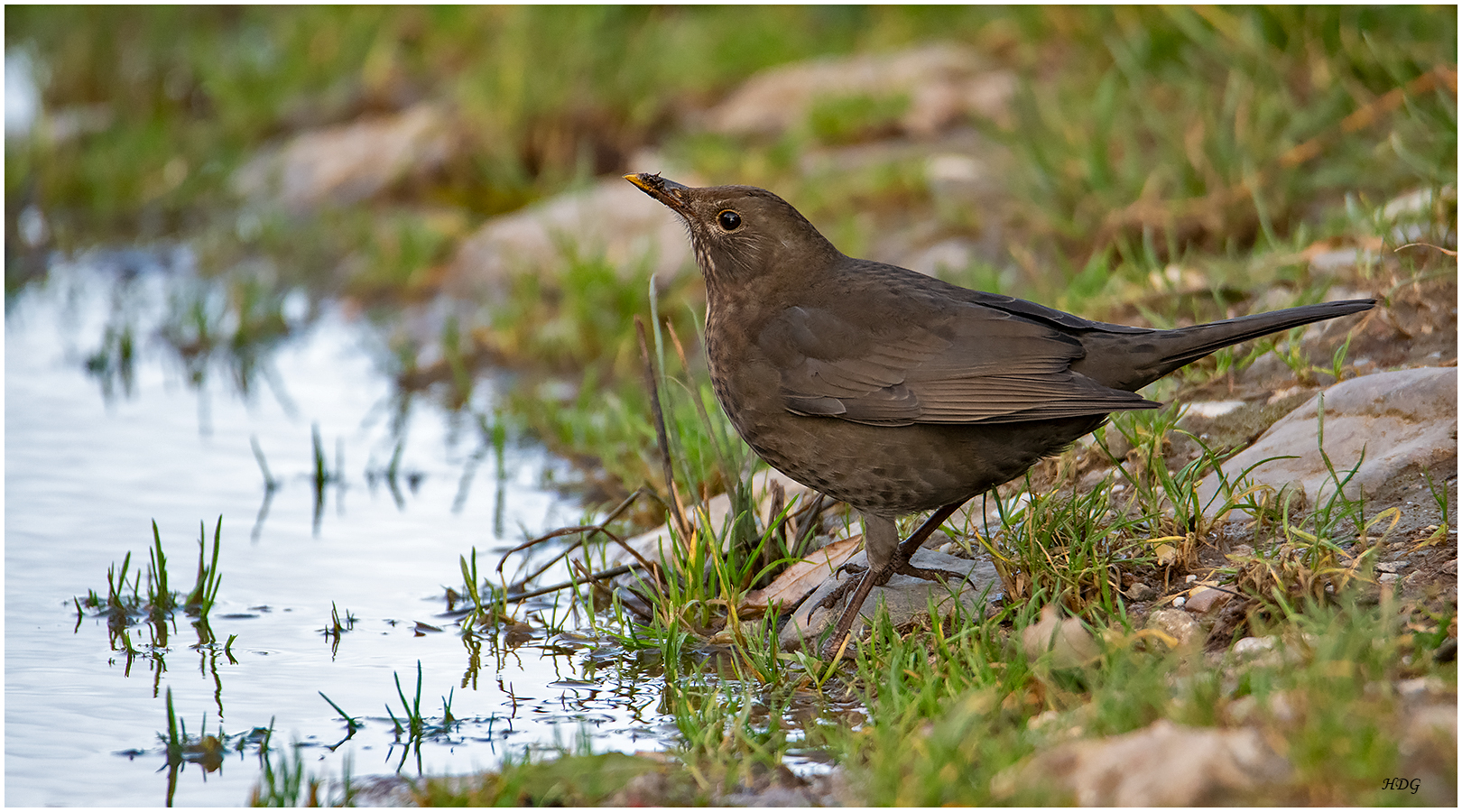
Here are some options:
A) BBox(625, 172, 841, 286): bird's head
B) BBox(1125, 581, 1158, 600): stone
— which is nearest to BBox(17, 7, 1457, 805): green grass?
BBox(1125, 581, 1158, 600): stone

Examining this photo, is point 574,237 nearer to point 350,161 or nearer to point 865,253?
point 865,253

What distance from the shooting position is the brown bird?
3.72 meters

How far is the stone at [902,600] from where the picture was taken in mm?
4012

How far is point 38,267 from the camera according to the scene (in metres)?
8.64

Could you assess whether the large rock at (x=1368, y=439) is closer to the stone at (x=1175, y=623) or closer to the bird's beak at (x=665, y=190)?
the stone at (x=1175, y=623)

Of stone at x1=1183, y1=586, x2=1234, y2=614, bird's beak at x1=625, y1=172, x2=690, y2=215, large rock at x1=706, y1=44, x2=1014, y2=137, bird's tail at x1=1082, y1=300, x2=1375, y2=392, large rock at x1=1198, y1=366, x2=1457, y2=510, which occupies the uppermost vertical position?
large rock at x1=706, y1=44, x2=1014, y2=137

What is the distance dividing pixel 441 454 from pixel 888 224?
270 cm

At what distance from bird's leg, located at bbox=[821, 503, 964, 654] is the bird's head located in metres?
0.78

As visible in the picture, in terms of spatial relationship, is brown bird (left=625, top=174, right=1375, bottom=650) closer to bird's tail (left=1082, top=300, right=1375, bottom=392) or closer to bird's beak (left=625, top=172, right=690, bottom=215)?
bird's tail (left=1082, top=300, right=1375, bottom=392)

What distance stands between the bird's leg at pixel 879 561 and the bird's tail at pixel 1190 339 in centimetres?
59

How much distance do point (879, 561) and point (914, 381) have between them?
53cm

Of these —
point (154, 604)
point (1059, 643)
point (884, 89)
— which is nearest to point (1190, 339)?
point (1059, 643)

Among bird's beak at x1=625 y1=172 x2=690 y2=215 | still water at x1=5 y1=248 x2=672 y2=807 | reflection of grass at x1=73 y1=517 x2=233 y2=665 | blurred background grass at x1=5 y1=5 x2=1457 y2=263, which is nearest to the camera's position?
still water at x1=5 y1=248 x2=672 y2=807

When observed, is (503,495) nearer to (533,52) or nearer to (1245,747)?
(1245,747)
